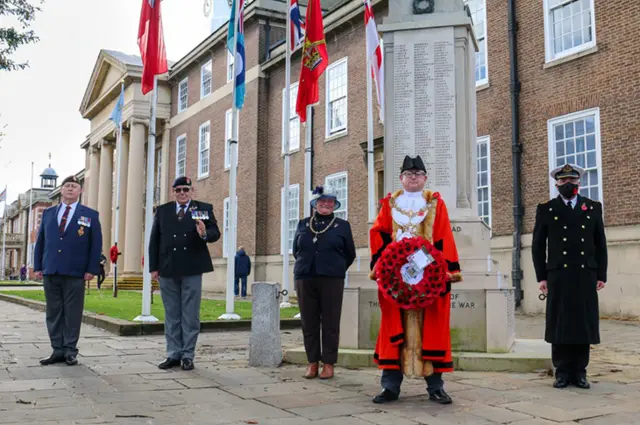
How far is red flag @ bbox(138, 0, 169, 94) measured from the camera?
41.0 feet

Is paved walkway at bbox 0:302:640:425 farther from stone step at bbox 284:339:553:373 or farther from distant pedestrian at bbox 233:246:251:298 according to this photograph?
distant pedestrian at bbox 233:246:251:298

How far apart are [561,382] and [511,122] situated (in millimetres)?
11967

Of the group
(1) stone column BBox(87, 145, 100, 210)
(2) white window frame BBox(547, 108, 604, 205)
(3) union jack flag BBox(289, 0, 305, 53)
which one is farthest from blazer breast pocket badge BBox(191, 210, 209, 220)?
(1) stone column BBox(87, 145, 100, 210)

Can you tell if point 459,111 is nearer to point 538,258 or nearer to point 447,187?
point 447,187

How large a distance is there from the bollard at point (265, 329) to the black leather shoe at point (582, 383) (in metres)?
3.21

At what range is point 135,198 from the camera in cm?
3512

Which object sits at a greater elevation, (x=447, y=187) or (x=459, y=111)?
(x=459, y=111)

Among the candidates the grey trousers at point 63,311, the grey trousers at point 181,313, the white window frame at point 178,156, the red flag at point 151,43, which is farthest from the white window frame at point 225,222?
the grey trousers at point 181,313

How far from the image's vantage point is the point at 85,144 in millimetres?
49500

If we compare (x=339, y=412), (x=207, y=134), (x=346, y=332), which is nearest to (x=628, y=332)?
(x=346, y=332)

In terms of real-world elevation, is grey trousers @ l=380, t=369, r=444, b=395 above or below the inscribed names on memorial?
below

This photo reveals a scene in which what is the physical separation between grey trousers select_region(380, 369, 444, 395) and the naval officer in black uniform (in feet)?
4.36

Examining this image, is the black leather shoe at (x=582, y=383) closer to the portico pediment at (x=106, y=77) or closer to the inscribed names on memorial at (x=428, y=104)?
the inscribed names on memorial at (x=428, y=104)

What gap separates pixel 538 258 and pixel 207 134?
27546mm
